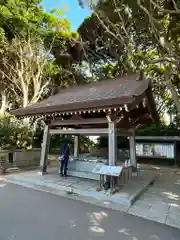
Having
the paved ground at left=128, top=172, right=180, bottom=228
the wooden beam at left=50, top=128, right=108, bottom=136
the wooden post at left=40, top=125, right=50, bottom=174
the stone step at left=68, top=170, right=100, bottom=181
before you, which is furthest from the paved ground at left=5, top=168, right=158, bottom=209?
the wooden beam at left=50, top=128, right=108, bottom=136

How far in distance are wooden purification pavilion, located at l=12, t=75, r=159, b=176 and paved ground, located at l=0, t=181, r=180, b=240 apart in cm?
201

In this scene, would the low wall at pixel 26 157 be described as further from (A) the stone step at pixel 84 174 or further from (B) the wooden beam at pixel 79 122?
(A) the stone step at pixel 84 174

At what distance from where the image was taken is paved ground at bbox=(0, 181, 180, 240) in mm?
3686

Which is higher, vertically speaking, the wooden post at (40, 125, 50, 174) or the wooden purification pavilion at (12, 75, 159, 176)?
the wooden purification pavilion at (12, 75, 159, 176)

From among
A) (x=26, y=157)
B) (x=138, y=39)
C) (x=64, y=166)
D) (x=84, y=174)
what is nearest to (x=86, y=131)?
(x=84, y=174)

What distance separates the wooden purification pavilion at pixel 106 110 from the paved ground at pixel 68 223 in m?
2.01

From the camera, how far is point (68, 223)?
416 cm

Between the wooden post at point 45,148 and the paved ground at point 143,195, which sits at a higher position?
the wooden post at point 45,148

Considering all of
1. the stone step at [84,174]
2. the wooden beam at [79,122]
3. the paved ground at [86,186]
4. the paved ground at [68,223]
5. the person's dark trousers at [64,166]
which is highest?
the wooden beam at [79,122]

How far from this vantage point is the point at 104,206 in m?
5.28

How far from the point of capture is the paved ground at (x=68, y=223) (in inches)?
145

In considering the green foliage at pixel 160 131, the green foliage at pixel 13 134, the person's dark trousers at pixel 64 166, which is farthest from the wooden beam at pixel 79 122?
the green foliage at pixel 160 131

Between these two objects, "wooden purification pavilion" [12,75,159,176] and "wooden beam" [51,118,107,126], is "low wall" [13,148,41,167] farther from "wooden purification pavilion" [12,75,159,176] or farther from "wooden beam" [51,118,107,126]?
"wooden beam" [51,118,107,126]

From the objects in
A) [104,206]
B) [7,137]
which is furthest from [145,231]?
[7,137]
